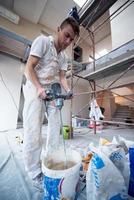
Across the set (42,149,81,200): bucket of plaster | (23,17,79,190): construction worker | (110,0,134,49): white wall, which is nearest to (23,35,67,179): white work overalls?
(23,17,79,190): construction worker

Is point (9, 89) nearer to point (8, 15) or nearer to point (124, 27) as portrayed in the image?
point (8, 15)

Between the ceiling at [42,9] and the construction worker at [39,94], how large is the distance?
103 inches

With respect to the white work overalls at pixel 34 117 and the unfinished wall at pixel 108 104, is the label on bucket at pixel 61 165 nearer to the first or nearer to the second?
the white work overalls at pixel 34 117

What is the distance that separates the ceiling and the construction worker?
103 inches

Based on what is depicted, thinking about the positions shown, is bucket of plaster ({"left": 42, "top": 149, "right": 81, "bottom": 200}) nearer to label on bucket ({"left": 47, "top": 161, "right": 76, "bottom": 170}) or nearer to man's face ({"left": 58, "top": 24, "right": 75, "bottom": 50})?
label on bucket ({"left": 47, "top": 161, "right": 76, "bottom": 170})

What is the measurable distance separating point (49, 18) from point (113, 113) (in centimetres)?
349

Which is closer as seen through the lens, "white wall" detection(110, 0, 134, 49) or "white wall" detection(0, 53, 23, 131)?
"white wall" detection(110, 0, 134, 49)

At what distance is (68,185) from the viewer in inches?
15.8

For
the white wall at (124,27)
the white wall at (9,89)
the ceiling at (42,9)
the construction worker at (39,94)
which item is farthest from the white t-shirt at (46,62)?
the ceiling at (42,9)

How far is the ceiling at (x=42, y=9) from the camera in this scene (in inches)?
102

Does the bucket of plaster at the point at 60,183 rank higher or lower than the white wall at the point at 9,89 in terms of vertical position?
lower

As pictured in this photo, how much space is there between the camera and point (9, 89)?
2.45 metres

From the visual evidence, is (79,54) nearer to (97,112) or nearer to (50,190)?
(97,112)

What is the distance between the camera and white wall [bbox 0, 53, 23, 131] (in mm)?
2359
